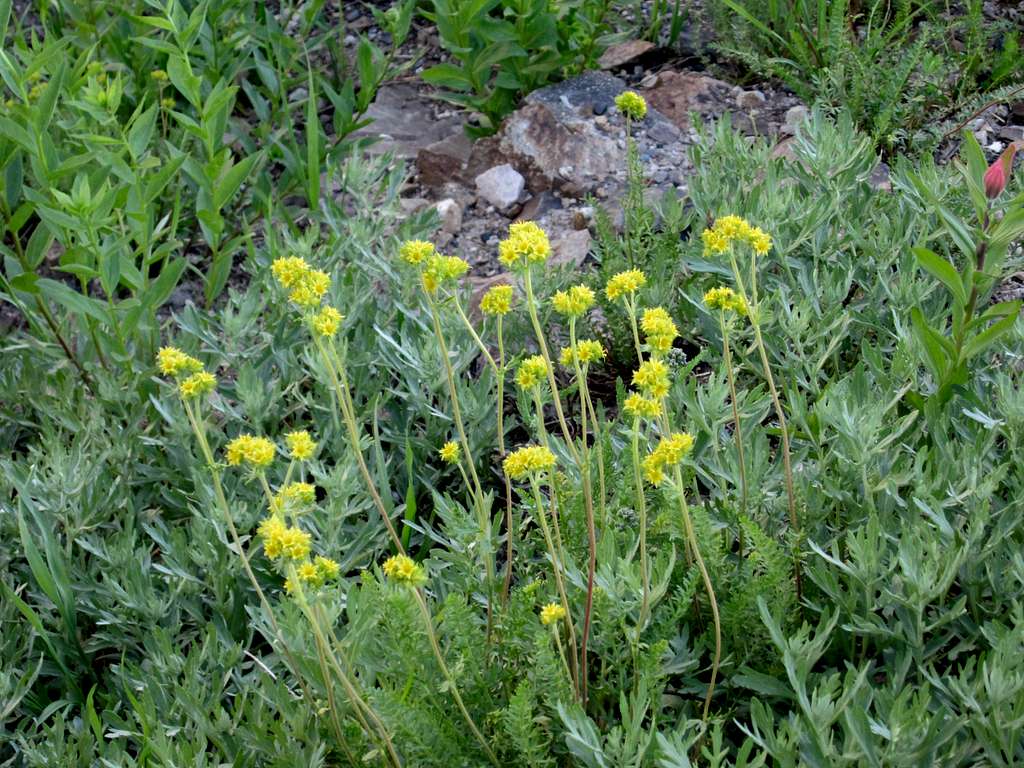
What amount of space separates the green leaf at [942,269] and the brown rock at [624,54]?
255 centimetres

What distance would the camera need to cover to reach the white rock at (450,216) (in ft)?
13.5

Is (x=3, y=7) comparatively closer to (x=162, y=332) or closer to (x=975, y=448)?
(x=162, y=332)

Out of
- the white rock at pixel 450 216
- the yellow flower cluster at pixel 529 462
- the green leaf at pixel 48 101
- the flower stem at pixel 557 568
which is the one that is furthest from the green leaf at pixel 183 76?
the yellow flower cluster at pixel 529 462

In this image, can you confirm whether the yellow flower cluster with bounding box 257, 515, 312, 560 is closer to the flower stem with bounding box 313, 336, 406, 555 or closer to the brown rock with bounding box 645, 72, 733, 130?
the flower stem with bounding box 313, 336, 406, 555

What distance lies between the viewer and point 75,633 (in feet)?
8.72

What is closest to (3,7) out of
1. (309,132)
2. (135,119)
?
(135,119)

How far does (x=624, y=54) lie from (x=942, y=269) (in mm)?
2624

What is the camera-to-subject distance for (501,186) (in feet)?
13.9

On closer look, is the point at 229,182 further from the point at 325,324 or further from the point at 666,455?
the point at 666,455

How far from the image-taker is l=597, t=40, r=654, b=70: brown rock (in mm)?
4703

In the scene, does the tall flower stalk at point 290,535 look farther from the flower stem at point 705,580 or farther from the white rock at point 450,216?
the white rock at point 450,216

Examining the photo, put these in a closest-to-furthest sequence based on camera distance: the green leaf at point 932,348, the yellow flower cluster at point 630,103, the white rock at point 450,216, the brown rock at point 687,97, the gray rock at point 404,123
A: the green leaf at point 932,348, the yellow flower cluster at point 630,103, the white rock at point 450,216, the brown rock at point 687,97, the gray rock at point 404,123

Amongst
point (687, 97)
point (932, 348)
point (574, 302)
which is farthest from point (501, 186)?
point (574, 302)

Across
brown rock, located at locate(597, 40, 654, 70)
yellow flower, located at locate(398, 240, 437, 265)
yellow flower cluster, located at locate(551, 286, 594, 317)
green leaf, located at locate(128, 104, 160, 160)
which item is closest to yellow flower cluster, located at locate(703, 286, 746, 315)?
yellow flower cluster, located at locate(551, 286, 594, 317)
